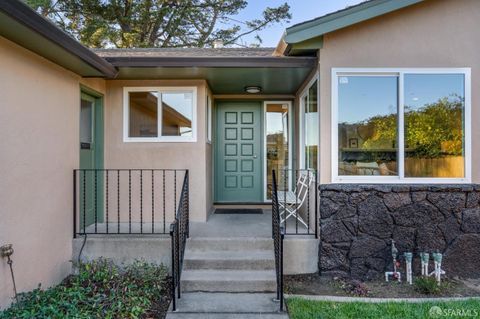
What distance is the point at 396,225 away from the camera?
4.10 metres

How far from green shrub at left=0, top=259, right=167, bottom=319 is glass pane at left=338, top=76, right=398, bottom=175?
2.71 meters

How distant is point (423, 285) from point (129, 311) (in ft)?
10.6

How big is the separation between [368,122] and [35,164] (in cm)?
397

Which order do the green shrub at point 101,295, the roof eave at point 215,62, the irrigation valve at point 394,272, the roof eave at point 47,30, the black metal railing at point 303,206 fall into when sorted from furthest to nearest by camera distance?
the black metal railing at point 303,206 → the roof eave at point 215,62 → the irrigation valve at point 394,272 → the green shrub at point 101,295 → the roof eave at point 47,30

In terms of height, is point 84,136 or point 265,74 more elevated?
point 265,74

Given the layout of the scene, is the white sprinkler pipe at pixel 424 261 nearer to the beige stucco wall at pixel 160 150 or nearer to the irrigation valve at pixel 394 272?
the irrigation valve at pixel 394 272

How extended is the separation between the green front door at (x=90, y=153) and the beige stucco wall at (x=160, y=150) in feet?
0.46

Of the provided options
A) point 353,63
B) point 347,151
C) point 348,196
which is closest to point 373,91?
point 353,63

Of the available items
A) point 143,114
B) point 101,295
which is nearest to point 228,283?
point 101,295

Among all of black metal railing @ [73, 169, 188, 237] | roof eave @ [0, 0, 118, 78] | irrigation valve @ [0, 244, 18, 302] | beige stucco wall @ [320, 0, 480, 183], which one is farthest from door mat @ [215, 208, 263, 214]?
irrigation valve @ [0, 244, 18, 302]

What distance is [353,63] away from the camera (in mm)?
4176

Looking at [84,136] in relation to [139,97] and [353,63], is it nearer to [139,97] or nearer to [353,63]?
[139,97]

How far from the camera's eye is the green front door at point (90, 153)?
464cm

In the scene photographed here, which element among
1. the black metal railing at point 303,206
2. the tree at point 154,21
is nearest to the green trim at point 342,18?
the black metal railing at point 303,206
